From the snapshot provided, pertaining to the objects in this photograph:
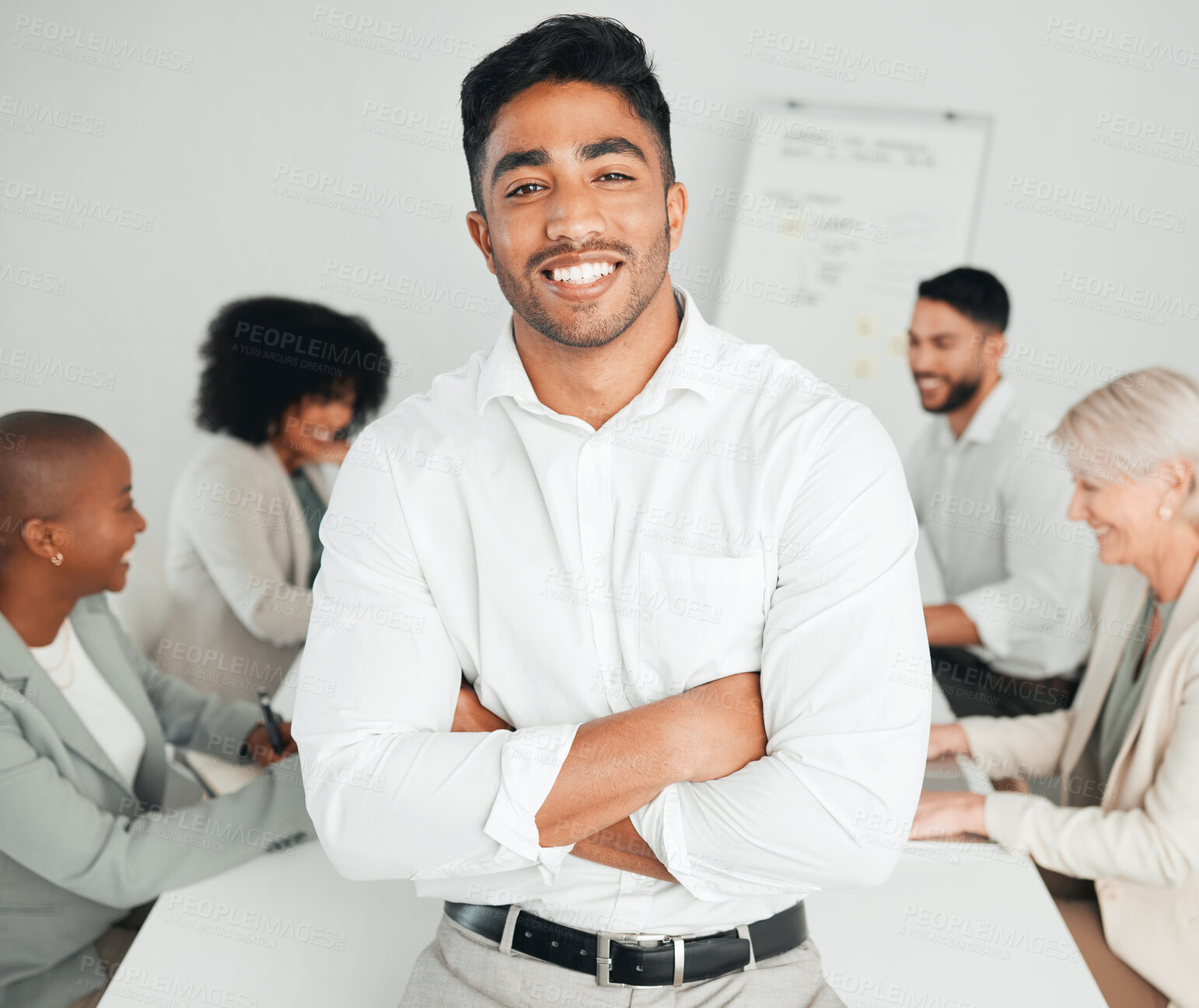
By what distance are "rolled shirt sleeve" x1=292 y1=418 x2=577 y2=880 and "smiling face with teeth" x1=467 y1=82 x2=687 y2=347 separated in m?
0.37

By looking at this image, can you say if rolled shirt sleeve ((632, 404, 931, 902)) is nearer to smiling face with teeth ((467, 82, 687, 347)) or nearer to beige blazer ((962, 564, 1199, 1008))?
smiling face with teeth ((467, 82, 687, 347))

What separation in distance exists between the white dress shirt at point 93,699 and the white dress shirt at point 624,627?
111 cm

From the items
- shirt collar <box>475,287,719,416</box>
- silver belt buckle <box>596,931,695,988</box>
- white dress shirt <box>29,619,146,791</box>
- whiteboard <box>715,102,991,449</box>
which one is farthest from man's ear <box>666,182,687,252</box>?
whiteboard <box>715,102,991,449</box>

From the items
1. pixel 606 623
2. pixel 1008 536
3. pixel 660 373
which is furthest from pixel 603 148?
pixel 1008 536

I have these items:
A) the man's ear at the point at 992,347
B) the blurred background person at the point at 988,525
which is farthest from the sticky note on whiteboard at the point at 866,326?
the man's ear at the point at 992,347

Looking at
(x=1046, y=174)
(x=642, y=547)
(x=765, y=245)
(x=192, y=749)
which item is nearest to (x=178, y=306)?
(x=192, y=749)

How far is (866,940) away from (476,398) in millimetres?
1172

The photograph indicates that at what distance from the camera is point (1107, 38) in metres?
3.29

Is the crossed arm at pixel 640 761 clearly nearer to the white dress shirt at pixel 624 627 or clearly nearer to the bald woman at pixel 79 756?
the white dress shirt at pixel 624 627

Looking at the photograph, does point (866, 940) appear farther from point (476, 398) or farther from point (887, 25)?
point (887, 25)

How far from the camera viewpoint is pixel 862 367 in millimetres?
3559

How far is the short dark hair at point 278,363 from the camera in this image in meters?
2.97

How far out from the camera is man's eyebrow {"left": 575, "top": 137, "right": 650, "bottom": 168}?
1441mm

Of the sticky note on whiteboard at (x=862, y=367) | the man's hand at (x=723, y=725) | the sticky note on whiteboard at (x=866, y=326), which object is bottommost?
the man's hand at (x=723, y=725)
